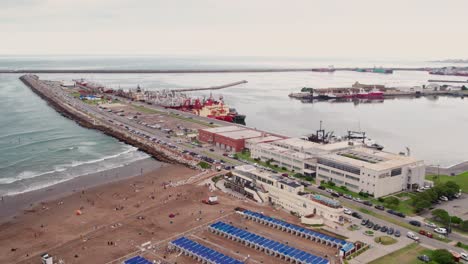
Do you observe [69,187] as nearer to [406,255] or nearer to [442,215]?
[406,255]

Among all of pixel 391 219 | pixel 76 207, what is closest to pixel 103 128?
pixel 76 207

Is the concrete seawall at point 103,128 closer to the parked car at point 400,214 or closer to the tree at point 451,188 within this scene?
the parked car at point 400,214

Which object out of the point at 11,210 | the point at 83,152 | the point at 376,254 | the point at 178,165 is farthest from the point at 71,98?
the point at 376,254

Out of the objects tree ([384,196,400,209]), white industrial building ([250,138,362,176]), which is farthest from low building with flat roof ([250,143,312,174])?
tree ([384,196,400,209])

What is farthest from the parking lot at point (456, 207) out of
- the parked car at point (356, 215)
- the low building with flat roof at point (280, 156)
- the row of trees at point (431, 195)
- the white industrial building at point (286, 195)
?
the low building with flat roof at point (280, 156)

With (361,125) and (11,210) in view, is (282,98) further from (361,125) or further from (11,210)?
(11,210)

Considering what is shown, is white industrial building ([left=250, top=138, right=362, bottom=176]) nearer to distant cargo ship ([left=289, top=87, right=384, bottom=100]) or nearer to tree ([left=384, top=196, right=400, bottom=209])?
tree ([left=384, top=196, right=400, bottom=209])
